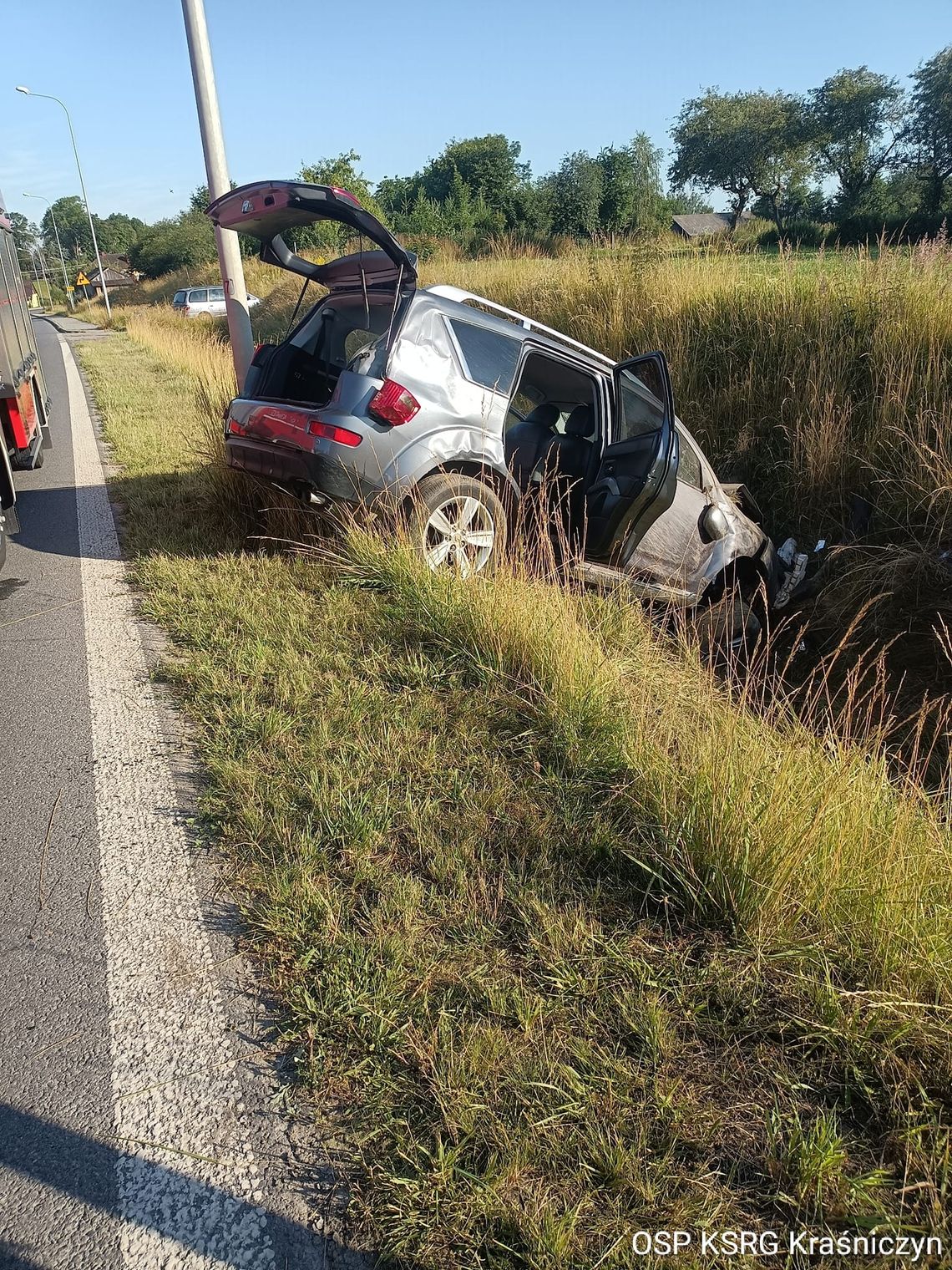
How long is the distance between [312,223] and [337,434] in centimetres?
169

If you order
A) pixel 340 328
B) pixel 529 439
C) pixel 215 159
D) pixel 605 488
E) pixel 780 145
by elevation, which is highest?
pixel 780 145

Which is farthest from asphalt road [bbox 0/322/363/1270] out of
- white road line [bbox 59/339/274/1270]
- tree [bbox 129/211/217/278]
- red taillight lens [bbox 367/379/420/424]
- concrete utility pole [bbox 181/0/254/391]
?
tree [bbox 129/211/217/278]

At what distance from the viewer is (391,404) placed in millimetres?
4754

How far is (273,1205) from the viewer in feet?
5.57

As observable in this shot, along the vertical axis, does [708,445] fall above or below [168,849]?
above

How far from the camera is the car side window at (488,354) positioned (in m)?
5.14

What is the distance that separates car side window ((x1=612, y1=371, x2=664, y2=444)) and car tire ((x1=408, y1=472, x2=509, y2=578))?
3.40 feet

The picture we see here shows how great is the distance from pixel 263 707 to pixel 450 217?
39906 millimetres

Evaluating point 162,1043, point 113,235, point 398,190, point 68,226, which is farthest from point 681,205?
point 68,226

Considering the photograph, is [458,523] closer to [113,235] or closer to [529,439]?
[529,439]

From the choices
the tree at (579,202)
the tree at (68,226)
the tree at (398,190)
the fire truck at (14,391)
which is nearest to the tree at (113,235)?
the tree at (68,226)

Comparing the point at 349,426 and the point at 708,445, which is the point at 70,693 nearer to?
the point at 349,426

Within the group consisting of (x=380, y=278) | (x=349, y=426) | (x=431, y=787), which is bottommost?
(x=431, y=787)

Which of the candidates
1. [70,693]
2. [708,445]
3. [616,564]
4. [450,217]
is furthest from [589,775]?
[450,217]
